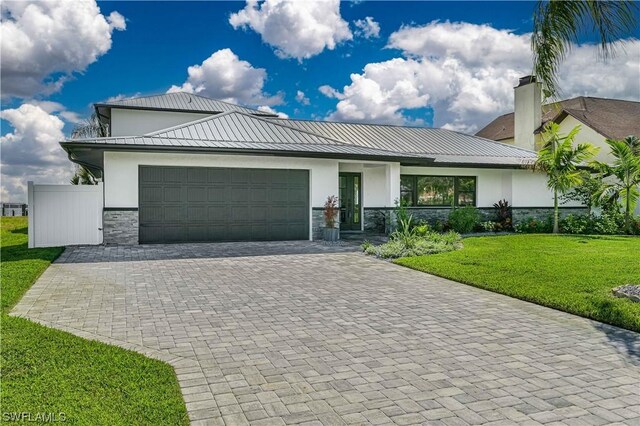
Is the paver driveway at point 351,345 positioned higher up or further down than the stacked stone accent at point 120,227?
further down

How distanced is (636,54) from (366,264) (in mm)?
6585

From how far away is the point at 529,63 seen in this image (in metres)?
8.92

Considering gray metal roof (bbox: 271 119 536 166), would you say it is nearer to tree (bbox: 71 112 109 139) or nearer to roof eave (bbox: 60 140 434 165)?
roof eave (bbox: 60 140 434 165)

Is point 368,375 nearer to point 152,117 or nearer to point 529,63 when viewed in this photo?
point 529,63

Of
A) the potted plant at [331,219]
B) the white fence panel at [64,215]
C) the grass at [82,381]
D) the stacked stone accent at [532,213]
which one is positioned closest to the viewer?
the grass at [82,381]

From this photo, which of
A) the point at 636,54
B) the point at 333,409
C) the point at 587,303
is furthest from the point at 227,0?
Answer: the point at 333,409

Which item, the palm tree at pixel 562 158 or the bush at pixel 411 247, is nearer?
the bush at pixel 411 247

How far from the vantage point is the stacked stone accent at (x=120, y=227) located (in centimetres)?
1401

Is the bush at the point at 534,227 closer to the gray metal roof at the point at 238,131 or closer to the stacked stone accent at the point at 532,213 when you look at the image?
the stacked stone accent at the point at 532,213

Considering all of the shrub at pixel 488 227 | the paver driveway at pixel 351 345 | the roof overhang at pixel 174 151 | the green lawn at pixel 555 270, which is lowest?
the paver driveway at pixel 351 345

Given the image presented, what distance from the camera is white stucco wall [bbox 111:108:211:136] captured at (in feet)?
75.2

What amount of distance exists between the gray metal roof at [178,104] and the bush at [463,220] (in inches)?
463

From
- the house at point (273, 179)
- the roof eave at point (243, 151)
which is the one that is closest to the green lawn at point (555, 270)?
the roof eave at point (243, 151)

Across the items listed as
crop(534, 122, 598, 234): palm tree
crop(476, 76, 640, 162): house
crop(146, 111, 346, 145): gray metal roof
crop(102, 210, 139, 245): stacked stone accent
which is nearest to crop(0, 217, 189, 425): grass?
crop(102, 210, 139, 245): stacked stone accent
